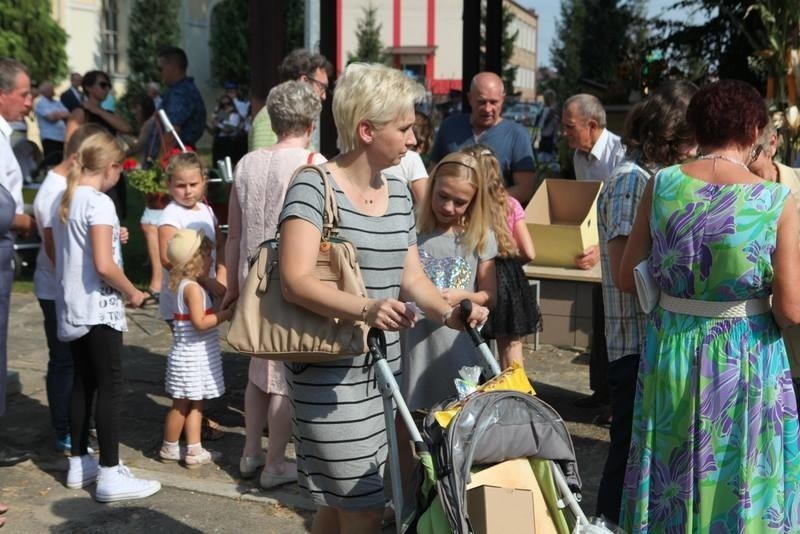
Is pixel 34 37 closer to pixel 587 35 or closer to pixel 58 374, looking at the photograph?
pixel 58 374

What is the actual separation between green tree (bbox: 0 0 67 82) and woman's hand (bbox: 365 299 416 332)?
22501 mm

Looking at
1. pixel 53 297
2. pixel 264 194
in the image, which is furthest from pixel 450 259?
pixel 53 297

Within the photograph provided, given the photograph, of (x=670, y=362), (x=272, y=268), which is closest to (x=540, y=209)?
(x=670, y=362)

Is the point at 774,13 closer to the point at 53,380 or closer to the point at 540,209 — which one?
the point at 540,209

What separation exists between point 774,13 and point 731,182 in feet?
16.6

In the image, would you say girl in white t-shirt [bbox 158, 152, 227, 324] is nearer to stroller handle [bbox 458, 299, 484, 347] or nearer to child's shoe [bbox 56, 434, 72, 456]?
child's shoe [bbox 56, 434, 72, 456]

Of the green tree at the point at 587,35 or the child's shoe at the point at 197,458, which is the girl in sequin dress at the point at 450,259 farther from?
the green tree at the point at 587,35

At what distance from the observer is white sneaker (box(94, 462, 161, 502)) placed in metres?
4.64

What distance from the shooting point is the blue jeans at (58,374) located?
17.2 feet

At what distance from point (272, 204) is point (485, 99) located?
2.31 meters

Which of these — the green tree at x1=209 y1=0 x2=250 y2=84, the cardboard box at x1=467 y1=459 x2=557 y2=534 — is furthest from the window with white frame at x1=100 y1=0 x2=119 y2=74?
the cardboard box at x1=467 y1=459 x2=557 y2=534

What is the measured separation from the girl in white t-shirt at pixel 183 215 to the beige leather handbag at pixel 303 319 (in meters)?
2.21

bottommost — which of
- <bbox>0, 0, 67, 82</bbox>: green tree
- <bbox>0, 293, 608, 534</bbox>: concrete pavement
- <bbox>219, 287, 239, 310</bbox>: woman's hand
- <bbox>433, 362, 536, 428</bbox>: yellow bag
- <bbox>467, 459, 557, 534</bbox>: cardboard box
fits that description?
<bbox>0, 293, 608, 534</bbox>: concrete pavement

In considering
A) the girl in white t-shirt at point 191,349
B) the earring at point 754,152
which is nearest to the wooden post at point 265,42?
the girl in white t-shirt at point 191,349
